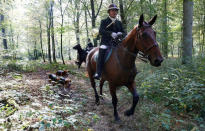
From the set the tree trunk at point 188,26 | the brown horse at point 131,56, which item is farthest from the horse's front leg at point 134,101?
the tree trunk at point 188,26

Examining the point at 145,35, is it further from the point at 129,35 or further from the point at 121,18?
the point at 121,18

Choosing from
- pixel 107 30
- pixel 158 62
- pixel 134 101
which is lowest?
pixel 134 101

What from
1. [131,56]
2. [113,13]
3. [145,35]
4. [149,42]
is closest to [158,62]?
Result: [149,42]

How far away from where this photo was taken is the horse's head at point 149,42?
293 centimetres

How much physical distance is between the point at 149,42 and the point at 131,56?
2.74ft

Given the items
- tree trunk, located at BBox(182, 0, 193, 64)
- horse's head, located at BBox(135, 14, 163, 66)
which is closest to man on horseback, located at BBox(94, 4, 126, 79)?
horse's head, located at BBox(135, 14, 163, 66)

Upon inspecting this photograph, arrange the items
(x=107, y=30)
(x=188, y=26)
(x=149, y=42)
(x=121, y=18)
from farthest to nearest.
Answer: (x=121, y=18) → (x=188, y=26) → (x=107, y=30) → (x=149, y=42)

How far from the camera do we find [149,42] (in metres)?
3.04

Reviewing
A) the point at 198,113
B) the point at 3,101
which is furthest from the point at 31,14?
the point at 198,113

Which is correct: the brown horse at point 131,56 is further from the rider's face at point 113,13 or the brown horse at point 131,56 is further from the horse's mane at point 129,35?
the rider's face at point 113,13

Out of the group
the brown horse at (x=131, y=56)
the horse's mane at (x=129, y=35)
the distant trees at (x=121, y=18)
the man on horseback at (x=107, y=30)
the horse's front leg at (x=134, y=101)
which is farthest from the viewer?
the distant trees at (x=121, y=18)

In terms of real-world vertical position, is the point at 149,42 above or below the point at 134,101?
above

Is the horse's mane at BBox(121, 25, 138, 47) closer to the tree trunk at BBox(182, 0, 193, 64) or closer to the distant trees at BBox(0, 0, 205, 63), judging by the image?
the distant trees at BBox(0, 0, 205, 63)

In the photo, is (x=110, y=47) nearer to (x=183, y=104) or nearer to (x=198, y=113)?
(x=183, y=104)
